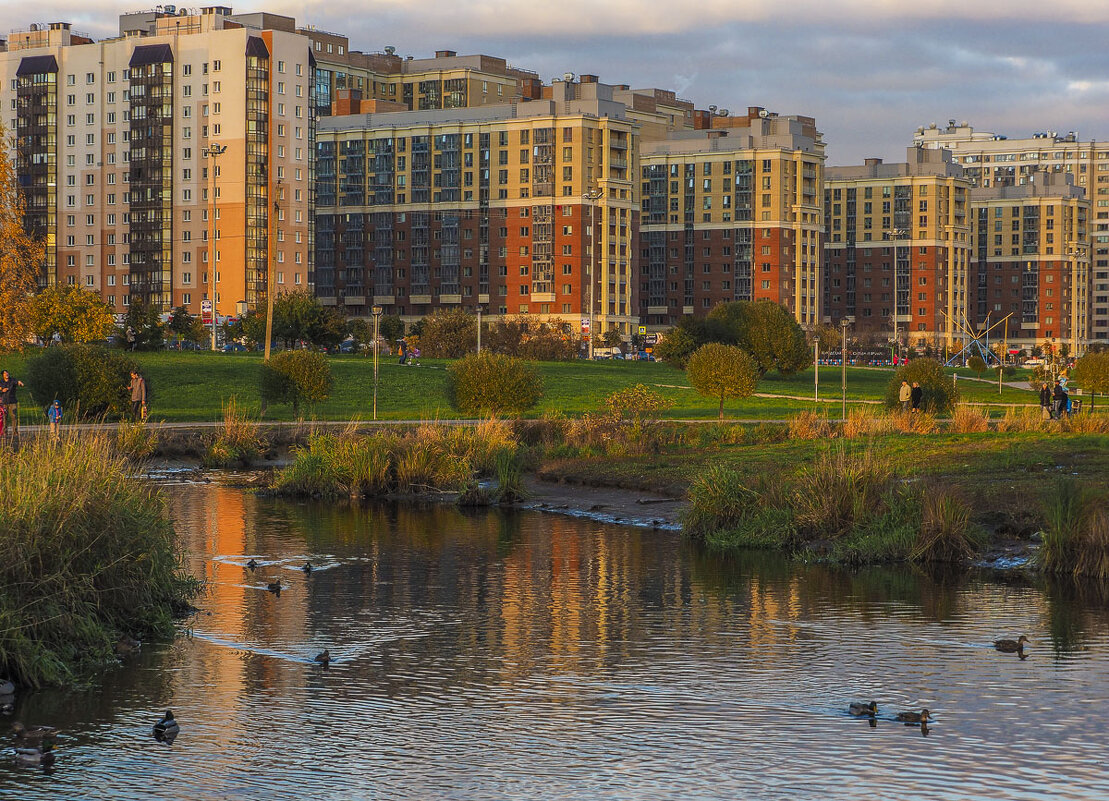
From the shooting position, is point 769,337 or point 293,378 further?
point 769,337

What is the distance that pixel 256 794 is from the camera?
33.9ft

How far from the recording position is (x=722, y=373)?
153 ft

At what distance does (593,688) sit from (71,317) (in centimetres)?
6395

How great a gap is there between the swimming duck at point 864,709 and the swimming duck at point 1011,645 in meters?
3.20

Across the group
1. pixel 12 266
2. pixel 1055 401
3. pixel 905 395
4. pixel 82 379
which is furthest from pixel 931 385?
pixel 12 266

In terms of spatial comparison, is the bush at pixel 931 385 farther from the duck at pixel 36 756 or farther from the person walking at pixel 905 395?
the duck at pixel 36 756

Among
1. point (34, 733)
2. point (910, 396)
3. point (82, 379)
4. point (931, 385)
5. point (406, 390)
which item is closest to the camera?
point (34, 733)

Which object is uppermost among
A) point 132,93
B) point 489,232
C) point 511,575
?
point 132,93

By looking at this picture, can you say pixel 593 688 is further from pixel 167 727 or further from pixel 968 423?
pixel 968 423

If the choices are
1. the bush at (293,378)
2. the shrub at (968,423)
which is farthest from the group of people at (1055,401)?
the bush at (293,378)

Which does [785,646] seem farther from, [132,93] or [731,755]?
[132,93]

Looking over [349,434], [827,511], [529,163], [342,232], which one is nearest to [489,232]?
[529,163]

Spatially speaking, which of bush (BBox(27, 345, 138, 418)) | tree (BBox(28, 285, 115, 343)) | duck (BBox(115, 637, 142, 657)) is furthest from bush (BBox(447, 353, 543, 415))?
tree (BBox(28, 285, 115, 343))

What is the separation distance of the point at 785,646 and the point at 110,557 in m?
7.18
